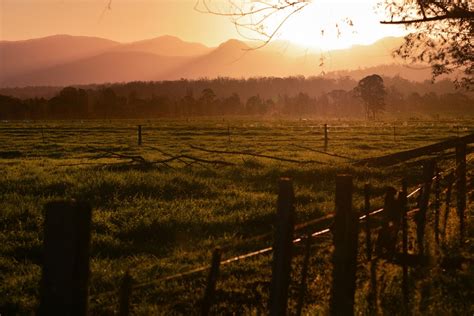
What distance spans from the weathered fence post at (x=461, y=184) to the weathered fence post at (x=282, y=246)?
603 cm

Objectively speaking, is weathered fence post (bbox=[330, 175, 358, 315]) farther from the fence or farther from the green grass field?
the green grass field

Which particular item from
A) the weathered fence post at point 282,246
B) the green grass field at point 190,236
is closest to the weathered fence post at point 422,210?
the green grass field at point 190,236

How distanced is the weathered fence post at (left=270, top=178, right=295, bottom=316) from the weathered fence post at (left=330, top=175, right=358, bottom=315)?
46.0 inches

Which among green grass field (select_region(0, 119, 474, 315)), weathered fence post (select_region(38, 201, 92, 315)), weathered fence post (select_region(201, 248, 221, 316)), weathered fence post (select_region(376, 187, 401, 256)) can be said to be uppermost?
weathered fence post (select_region(38, 201, 92, 315))

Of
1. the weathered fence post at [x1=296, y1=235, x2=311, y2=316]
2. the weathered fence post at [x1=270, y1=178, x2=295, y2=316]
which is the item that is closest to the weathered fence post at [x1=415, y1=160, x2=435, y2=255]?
the weathered fence post at [x1=296, y1=235, x2=311, y2=316]

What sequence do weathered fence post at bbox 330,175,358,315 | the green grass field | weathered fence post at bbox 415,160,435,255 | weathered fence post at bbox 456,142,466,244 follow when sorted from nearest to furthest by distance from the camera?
weathered fence post at bbox 330,175,358,315, the green grass field, weathered fence post at bbox 415,160,435,255, weathered fence post at bbox 456,142,466,244

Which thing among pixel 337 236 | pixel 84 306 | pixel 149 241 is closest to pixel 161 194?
pixel 149 241

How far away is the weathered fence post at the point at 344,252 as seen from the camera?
219 inches

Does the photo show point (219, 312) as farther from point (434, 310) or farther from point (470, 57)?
point (470, 57)

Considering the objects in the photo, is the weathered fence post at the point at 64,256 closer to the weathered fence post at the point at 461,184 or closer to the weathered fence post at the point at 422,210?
the weathered fence post at the point at 422,210

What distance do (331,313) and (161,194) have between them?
10.2 metres

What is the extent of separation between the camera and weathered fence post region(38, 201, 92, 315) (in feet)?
10.1

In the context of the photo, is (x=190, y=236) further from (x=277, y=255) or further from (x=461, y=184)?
(x=277, y=255)

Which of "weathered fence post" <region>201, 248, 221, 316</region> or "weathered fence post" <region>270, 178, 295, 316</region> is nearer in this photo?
"weathered fence post" <region>201, 248, 221, 316</region>
